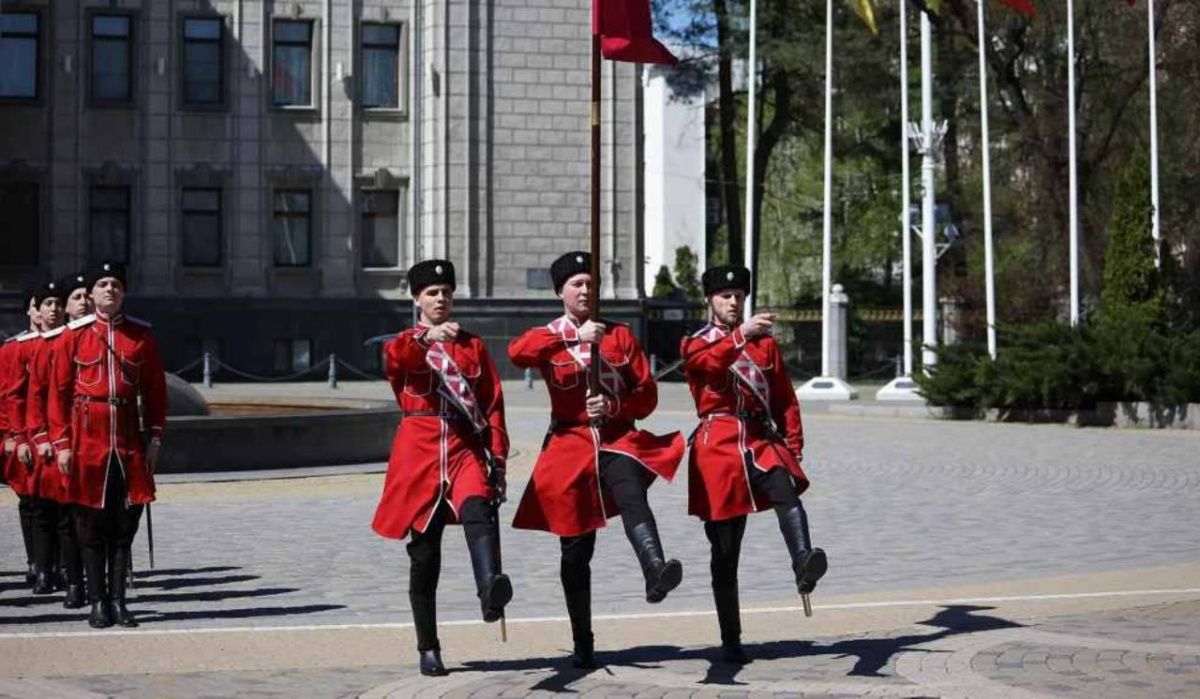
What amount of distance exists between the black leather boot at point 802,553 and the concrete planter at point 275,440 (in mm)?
12609

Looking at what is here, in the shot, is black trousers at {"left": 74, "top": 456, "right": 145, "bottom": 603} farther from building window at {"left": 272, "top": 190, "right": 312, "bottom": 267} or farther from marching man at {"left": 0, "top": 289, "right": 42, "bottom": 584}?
building window at {"left": 272, "top": 190, "right": 312, "bottom": 267}

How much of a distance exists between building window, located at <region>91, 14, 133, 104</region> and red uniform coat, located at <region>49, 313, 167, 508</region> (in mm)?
42939

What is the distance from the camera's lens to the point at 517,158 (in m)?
55.2

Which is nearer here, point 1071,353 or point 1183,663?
point 1183,663

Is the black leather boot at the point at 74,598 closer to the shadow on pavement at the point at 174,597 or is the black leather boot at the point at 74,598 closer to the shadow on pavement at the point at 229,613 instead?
the shadow on pavement at the point at 174,597

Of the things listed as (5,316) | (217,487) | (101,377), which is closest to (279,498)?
(217,487)

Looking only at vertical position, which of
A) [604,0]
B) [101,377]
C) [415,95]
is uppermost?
[415,95]

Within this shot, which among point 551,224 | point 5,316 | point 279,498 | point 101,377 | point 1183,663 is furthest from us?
point 551,224

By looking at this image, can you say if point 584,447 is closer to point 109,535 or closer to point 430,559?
point 430,559

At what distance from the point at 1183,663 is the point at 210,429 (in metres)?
14.1

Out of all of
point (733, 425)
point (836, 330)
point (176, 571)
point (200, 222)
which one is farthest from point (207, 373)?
point (733, 425)

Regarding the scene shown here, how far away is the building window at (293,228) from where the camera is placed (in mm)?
54938

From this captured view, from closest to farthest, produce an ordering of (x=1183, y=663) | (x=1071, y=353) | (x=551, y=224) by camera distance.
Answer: (x=1183, y=663) < (x=1071, y=353) < (x=551, y=224)

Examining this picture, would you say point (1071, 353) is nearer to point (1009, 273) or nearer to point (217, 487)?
point (217, 487)
